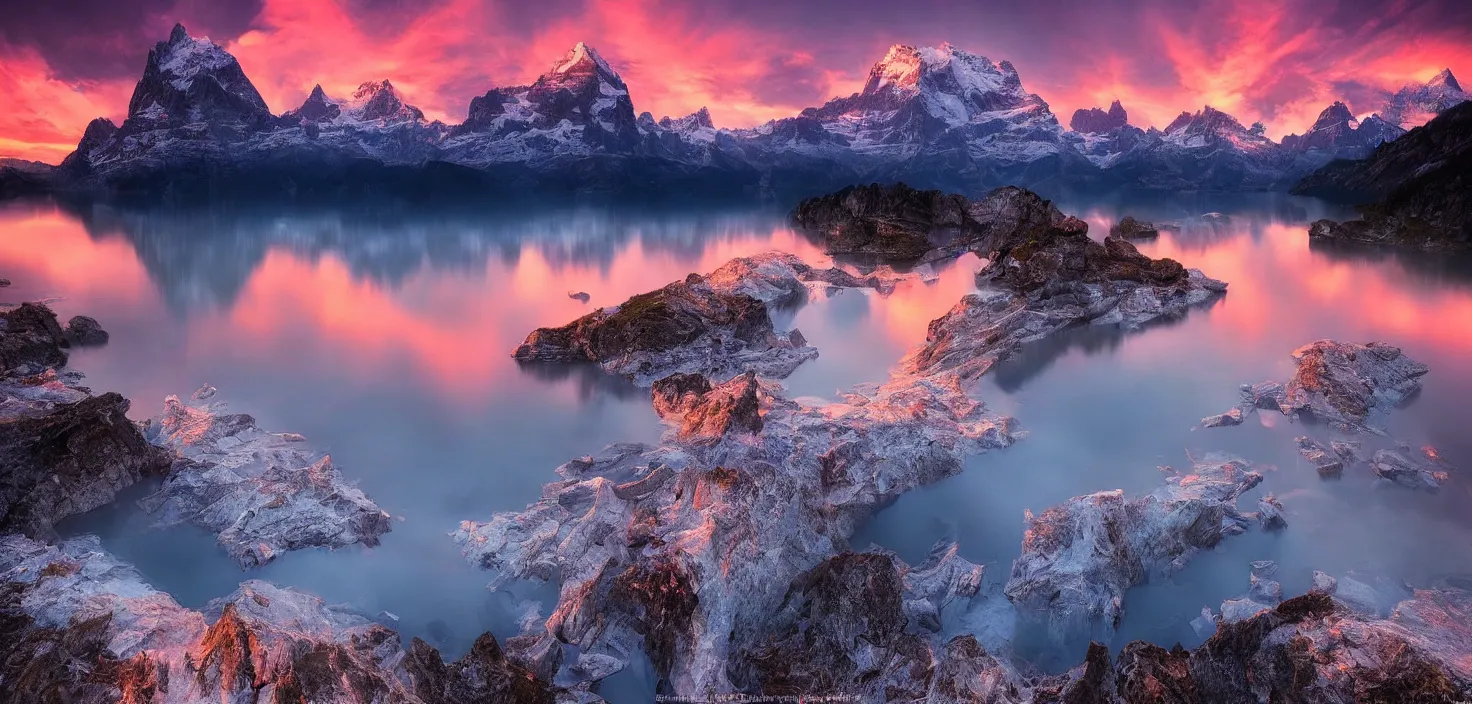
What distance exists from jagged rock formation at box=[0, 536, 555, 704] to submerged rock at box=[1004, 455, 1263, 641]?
24.0 feet

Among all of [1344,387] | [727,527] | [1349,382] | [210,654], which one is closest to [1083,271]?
[1349,382]

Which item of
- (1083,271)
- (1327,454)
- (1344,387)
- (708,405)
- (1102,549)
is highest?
(1083,271)

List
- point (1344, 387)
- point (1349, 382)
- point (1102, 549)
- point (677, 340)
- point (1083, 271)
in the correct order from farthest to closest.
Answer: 1. point (1083, 271)
2. point (677, 340)
3. point (1349, 382)
4. point (1344, 387)
5. point (1102, 549)

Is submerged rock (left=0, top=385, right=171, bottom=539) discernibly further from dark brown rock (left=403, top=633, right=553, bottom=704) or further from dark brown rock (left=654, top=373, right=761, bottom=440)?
dark brown rock (left=654, top=373, right=761, bottom=440)

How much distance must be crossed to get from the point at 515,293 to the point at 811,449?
1033 inches

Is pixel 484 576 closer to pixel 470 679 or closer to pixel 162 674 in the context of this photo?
pixel 470 679

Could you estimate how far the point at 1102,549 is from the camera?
11.5 m

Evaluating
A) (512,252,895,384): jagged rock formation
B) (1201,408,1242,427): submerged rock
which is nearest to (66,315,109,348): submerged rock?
(512,252,895,384): jagged rock formation

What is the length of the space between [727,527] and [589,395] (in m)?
10.6

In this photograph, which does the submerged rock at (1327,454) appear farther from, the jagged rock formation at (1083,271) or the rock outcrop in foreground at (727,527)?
the jagged rock formation at (1083,271)

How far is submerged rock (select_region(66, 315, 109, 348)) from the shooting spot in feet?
85.0

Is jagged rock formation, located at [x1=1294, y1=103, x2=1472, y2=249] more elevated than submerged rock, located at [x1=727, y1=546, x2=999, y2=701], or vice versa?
jagged rock formation, located at [x1=1294, y1=103, x2=1472, y2=249]

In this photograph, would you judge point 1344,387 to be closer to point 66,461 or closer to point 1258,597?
point 1258,597

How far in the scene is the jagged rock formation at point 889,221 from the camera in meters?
56.9
